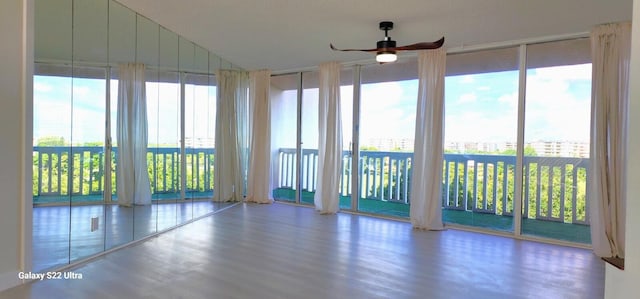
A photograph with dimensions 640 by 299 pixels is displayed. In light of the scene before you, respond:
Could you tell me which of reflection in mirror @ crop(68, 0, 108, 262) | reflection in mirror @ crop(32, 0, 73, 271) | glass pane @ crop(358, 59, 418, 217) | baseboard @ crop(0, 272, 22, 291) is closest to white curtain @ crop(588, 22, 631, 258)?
glass pane @ crop(358, 59, 418, 217)

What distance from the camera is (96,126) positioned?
3.23 m

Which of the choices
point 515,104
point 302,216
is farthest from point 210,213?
point 515,104

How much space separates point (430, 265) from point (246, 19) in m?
2.94

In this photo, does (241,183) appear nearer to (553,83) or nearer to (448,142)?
(448,142)

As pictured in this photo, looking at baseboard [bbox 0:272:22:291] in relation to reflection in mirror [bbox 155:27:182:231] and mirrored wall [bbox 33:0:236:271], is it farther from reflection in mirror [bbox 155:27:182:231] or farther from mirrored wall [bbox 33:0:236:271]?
reflection in mirror [bbox 155:27:182:231]

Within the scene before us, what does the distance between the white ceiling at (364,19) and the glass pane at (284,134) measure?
1.77 metres

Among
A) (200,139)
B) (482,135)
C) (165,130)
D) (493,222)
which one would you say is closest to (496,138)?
(482,135)

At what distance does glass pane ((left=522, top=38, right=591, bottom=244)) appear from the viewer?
12.9 ft

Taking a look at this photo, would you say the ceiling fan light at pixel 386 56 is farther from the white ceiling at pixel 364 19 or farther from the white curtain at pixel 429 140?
the white curtain at pixel 429 140

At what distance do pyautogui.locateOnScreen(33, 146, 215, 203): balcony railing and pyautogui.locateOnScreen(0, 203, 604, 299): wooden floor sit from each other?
0.62m

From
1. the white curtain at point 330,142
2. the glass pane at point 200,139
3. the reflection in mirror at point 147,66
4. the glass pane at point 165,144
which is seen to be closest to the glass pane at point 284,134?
the white curtain at point 330,142

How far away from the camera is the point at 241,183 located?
6066 mm

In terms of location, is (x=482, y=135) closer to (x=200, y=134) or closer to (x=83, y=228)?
(x=200, y=134)

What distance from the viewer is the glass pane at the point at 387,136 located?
5113mm
